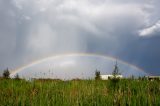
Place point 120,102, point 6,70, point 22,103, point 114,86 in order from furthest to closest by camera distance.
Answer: point 6,70 < point 114,86 < point 22,103 < point 120,102

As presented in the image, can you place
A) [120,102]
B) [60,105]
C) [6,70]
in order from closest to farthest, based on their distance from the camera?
[120,102] < [60,105] < [6,70]

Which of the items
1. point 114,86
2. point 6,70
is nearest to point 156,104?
point 114,86

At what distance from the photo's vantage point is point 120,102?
6828 mm

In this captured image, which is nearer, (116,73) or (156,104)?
(156,104)

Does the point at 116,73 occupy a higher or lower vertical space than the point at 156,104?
higher

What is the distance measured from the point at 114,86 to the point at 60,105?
5791 millimetres

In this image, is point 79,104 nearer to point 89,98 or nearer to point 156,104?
point 89,98

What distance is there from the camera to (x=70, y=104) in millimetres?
7434

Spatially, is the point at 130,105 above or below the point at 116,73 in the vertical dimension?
below

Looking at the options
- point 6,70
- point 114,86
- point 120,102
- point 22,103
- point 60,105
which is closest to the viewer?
point 120,102

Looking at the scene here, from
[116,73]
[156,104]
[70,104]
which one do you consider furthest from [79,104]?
[116,73]

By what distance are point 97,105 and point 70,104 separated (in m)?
0.71

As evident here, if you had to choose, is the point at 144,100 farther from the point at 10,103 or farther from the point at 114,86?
the point at 114,86

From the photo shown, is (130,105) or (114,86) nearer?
(130,105)
